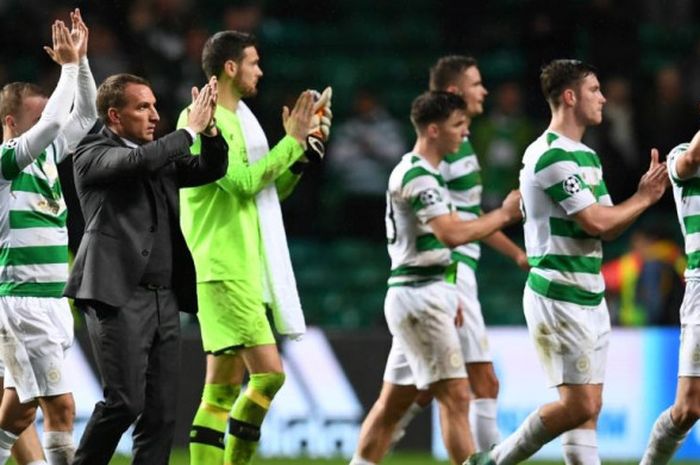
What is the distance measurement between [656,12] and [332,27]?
338 centimetres

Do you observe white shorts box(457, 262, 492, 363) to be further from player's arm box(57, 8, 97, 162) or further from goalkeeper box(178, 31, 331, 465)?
player's arm box(57, 8, 97, 162)

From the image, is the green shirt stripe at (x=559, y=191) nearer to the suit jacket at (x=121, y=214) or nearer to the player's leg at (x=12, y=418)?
the suit jacket at (x=121, y=214)

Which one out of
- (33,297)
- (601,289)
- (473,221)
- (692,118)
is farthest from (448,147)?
(692,118)

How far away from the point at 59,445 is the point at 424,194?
2243 millimetres

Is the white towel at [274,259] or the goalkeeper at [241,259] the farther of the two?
the white towel at [274,259]

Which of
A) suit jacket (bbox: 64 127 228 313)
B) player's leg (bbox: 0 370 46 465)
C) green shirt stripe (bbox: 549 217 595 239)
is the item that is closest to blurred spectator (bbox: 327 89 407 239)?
green shirt stripe (bbox: 549 217 595 239)

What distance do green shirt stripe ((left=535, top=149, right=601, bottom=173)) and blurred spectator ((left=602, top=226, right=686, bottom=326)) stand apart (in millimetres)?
5499

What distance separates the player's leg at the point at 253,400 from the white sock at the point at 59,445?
2.63ft

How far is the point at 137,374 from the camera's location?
6.86 meters

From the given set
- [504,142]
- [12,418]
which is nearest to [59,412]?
[12,418]

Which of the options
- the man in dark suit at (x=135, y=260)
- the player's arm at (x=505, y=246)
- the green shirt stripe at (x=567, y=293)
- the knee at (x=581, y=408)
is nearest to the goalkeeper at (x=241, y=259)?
the man in dark suit at (x=135, y=260)

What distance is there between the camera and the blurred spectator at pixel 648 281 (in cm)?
1318

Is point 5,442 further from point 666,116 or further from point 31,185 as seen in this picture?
point 666,116

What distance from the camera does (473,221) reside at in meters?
8.14
